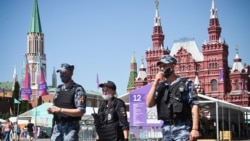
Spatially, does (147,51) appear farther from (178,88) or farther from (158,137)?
(178,88)

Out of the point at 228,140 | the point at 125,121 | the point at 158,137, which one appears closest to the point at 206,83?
the point at 228,140

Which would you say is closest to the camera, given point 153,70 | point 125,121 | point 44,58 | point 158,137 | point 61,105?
point 61,105

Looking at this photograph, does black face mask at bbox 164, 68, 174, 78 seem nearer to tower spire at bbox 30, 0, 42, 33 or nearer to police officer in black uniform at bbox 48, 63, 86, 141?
police officer in black uniform at bbox 48, 63, 86, 141

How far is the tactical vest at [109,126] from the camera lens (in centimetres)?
554

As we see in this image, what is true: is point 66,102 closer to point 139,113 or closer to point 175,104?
point 175,104

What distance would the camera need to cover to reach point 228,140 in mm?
21922

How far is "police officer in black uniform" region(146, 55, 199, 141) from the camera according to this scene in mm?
4383

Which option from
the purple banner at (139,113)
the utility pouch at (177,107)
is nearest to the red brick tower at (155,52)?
the purple banner at (139,113)

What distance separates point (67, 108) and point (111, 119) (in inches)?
32.7

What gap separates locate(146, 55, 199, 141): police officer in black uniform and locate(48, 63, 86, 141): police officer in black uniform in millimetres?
916

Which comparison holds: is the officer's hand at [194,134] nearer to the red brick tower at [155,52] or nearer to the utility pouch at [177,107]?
the utility pouch at [177,107]

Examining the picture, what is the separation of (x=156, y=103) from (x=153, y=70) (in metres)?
66.6

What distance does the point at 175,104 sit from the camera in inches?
174

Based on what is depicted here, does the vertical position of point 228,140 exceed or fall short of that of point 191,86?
it falls short
